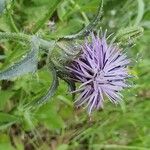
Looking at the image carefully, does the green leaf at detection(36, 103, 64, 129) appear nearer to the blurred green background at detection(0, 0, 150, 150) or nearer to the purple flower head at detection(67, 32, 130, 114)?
the blurred green background at detection(0, 0, 150, 150)

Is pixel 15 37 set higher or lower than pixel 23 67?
higher

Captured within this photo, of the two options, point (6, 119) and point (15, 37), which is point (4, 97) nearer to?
point (6, 119)

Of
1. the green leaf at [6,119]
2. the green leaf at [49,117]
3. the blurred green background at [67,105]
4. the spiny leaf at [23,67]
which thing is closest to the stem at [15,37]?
the spiny leaf at [23,67]

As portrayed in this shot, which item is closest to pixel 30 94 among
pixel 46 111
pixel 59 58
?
pixel 46 111

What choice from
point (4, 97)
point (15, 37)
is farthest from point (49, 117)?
point (15, 37)

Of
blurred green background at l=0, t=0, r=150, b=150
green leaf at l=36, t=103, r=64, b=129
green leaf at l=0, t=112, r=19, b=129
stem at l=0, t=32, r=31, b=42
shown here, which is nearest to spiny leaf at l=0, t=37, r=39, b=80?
stem at l=0, t=32, r=31, b=42

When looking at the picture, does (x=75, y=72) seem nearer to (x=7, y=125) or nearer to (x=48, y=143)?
(x=7, y=125)

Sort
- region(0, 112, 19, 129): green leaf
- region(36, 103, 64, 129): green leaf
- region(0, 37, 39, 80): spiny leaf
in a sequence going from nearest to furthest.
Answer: region(0, 37, 39, 80): spiny leaf → region(0, 112, 19, 129): green leaf → region(36, 103, 64, 129): green leaf
